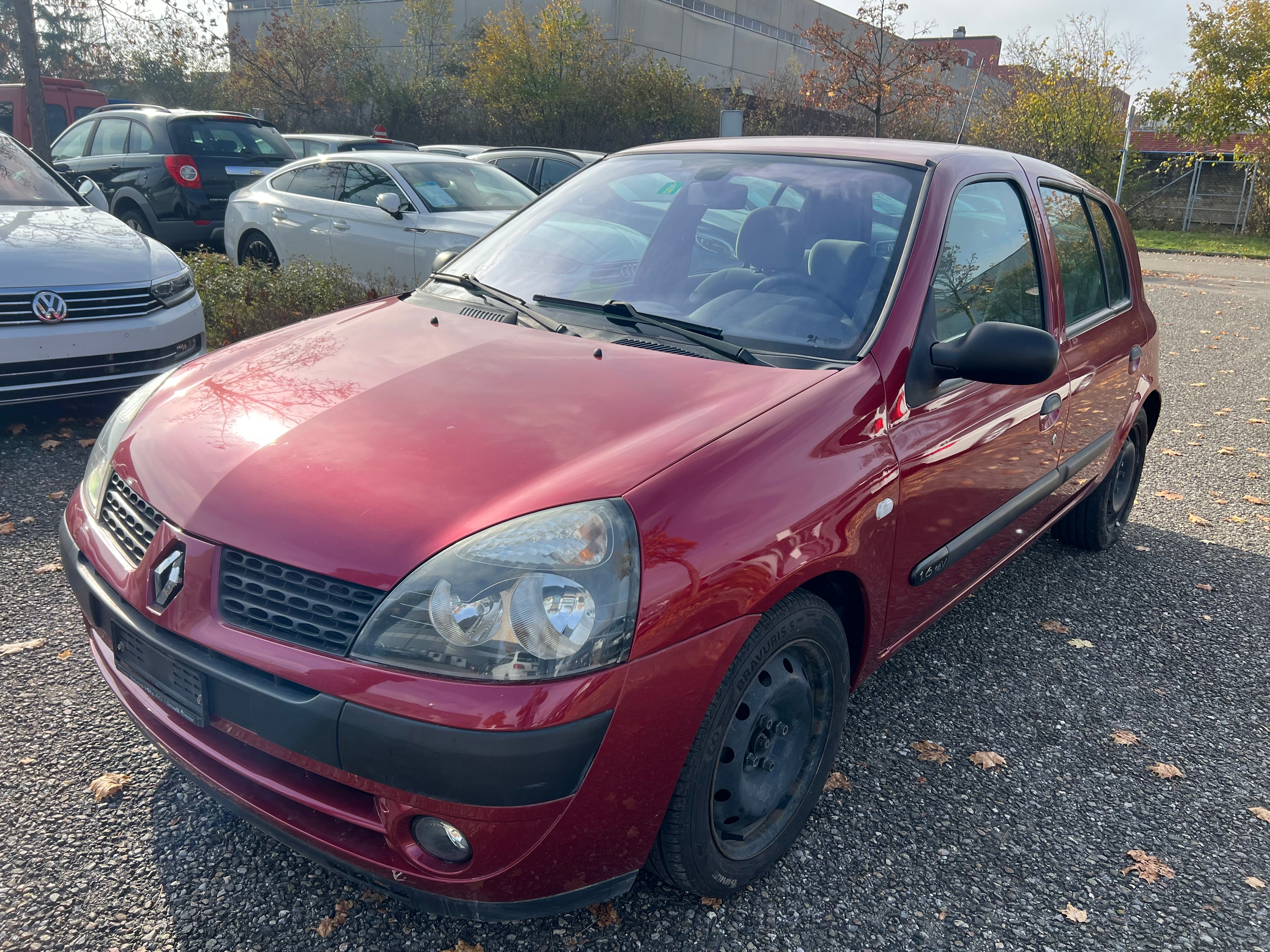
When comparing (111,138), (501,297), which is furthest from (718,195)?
(111,138)

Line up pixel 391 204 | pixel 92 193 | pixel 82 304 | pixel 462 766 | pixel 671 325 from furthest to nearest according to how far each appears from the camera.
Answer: pixel 391 204
pixel 92 193
pixel 82 304
pixel 671 325
pixel 462 766

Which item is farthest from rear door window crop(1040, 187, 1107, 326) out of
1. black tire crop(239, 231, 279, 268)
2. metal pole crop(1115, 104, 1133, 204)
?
metal pole crop(1115, 104, 1133, 204)

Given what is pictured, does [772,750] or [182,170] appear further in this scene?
[182,170]

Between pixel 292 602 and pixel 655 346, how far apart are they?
1.20m

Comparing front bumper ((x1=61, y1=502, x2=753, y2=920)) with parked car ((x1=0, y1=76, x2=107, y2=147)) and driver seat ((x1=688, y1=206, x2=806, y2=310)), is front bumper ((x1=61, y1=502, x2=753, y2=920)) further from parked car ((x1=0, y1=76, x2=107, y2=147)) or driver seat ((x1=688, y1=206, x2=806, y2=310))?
parked car ((x1=0, y1=76, x2=107, y2=147))

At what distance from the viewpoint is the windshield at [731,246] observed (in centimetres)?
261

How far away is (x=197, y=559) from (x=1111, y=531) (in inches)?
166

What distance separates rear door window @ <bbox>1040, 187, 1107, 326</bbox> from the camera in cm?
350

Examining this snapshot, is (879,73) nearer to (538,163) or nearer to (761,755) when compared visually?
(538,163)

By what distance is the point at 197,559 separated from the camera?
6.21 ft

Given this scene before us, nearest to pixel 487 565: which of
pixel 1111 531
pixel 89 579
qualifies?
pixel 89 579

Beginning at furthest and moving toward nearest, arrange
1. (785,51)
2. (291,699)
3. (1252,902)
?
(785,51), (1252,902), (291,699)

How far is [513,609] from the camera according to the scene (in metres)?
1.71

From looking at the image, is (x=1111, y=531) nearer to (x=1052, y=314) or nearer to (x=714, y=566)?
(x=1052, y=314)
